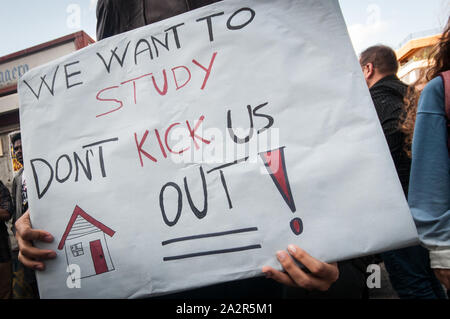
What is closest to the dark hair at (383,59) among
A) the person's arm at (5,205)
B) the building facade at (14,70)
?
the person's arm at (5,205)

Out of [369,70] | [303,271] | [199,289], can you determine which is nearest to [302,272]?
[303,271]

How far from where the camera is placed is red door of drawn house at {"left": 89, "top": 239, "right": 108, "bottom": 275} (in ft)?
2.65

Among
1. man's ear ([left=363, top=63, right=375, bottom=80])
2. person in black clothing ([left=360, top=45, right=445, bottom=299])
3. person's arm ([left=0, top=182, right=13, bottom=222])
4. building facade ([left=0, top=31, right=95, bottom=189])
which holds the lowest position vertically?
person in black clothing ([left=360, top=45, right=445, bottom=299])

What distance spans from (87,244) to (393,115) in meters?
1.71

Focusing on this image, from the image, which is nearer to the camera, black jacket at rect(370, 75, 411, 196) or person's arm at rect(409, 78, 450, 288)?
person's arm at rect(409, 78, 450, 288)

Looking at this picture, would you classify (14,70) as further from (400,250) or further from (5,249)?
(400,250)

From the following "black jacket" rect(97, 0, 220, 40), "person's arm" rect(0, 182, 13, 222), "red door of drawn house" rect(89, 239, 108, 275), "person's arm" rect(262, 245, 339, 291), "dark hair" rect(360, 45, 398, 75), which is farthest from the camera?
"person's arm" rect(0, 182, 13, 222)

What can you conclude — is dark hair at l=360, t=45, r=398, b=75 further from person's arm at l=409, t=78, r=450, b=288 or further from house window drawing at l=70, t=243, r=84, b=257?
house window drawing at l=70, t=243, r=84, b=257

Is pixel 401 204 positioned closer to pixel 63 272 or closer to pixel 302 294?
pixel 302 294

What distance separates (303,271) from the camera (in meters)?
0.71

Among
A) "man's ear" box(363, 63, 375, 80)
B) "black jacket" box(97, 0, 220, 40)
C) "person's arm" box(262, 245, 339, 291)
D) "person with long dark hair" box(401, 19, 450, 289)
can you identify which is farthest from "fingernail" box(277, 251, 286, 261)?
"man's ear" box(363, 63, 375, 80)

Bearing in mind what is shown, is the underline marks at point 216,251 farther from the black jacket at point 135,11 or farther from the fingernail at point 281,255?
the black jacket at point 135,11

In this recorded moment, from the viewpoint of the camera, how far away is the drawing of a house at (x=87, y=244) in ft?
2.66

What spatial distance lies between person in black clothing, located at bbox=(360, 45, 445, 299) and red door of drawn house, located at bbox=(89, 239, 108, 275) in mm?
1520
